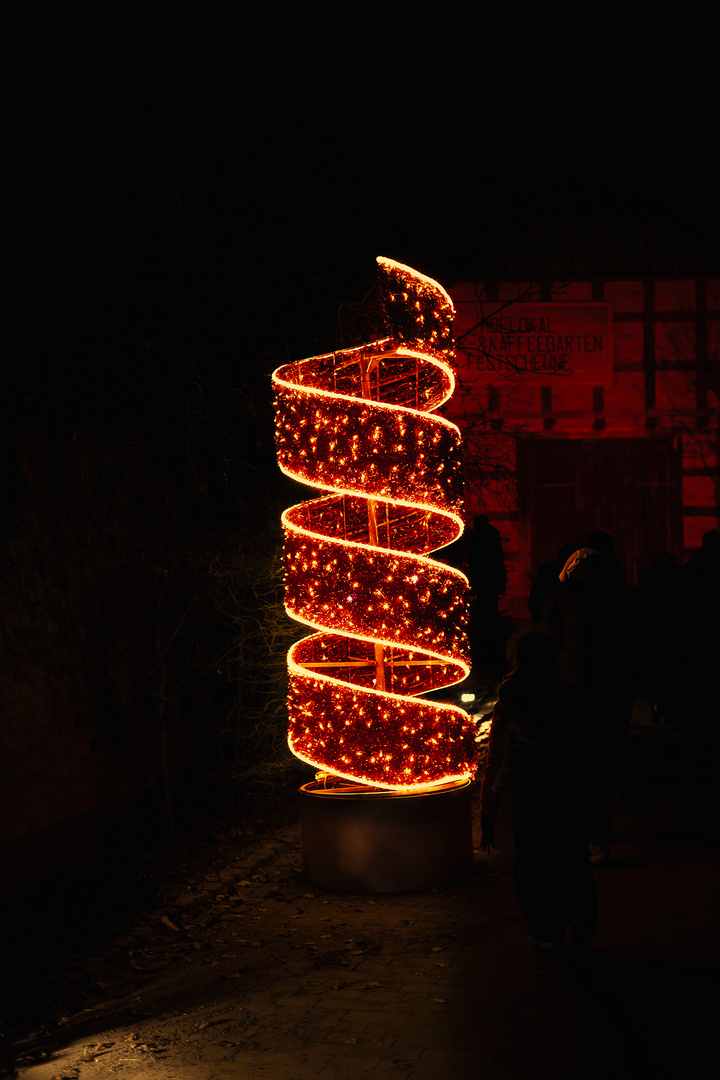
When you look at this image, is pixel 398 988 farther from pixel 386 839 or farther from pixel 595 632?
pixel 595 632

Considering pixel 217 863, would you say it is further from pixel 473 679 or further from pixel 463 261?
pixel 463 261

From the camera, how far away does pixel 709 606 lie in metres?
8.51

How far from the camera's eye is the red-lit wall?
64.1 feet

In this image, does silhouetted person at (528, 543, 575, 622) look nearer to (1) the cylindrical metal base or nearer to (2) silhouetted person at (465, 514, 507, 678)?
(1) the cylindrical metal base

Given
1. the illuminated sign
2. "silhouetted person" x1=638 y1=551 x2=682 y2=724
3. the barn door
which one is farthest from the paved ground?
the illuminated sign

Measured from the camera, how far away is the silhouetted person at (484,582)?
52.9ft

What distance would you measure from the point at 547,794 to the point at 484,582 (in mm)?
10436

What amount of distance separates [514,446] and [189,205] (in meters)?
11.2

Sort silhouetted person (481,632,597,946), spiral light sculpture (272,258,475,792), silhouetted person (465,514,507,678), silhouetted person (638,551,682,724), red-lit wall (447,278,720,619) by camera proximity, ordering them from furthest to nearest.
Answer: red-lit wall (447,278,720,619) → silhouetted person (465,514,507,678) → silhouetted person (638,551,682,724) → spiral light sculpture (272,258,475,792) → silhouetted person (481,632,597,946)

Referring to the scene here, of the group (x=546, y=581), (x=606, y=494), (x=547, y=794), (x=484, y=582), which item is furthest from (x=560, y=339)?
(x=547, y=794)

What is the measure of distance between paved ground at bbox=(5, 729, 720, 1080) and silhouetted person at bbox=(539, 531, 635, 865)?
3.22ft

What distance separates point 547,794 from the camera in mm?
5922

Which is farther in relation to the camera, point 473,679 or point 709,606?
point 473,679

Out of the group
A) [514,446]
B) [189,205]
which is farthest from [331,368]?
[514,446]
